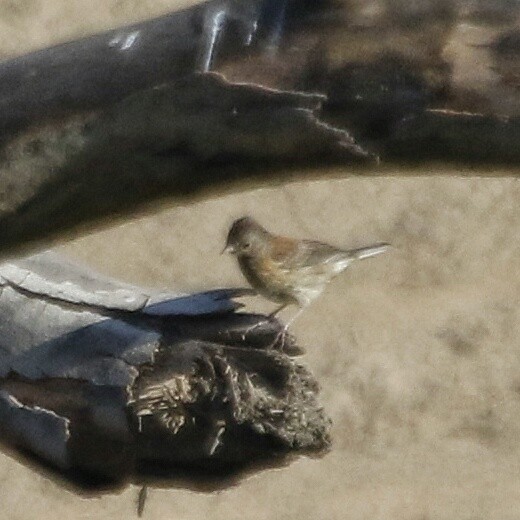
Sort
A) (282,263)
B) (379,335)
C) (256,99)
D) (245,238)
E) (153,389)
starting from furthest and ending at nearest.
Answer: (379,335) → (245,238) → (282,263) → (153,389) → (256,99)

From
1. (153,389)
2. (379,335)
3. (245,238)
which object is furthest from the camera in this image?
(379,335)

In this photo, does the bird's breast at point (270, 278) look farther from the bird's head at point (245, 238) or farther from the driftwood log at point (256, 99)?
the driftwood log at point (256, 99)

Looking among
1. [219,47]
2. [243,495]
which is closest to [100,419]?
[219,47]

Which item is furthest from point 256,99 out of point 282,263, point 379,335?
point 379,335

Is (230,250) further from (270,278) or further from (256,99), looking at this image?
(256,99)

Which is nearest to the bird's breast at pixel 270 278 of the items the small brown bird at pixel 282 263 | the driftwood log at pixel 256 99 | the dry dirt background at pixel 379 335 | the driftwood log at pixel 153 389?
the small brown bird at pixel 282 263
